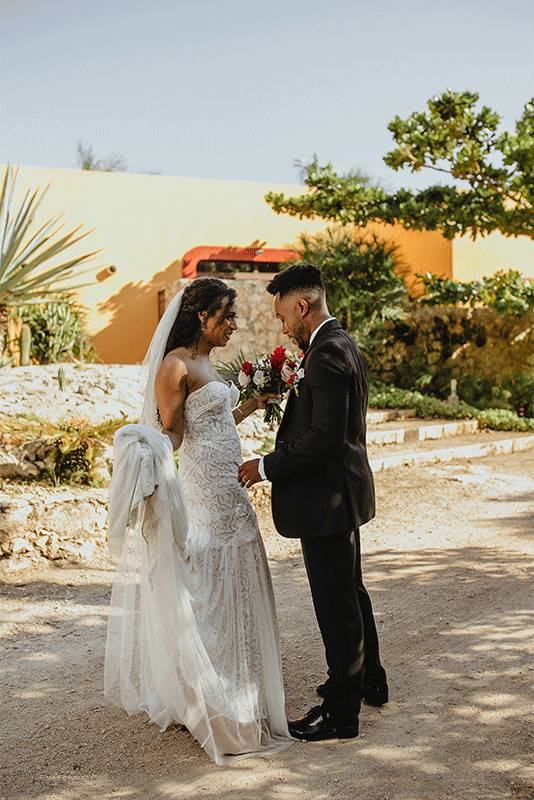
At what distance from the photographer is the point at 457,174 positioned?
1180 centimetres

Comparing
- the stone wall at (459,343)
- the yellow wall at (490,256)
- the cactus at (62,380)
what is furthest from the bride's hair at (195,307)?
the yellow wall at (490,256)

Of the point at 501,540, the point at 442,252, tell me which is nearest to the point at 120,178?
the point at 442,252

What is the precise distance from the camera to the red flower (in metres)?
3.40

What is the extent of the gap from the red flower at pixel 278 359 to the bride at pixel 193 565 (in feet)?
0.91

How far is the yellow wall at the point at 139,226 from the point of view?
14414mm

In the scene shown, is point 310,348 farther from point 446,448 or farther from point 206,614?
point 446,448

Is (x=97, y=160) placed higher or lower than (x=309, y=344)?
higher

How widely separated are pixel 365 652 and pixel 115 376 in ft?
22.7

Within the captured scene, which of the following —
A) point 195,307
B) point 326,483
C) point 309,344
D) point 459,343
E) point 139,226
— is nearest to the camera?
point 326,483

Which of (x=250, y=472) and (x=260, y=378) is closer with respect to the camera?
(x=250, y=472)

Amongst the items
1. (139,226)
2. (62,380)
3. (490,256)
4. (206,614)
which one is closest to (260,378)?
(206,614)

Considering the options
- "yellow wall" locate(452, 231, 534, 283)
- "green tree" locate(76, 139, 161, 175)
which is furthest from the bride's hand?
"green tree" locate(76, 139, 161, 175)

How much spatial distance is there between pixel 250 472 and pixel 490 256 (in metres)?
15.0

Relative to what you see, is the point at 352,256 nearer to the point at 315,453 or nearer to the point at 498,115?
the point at 498,115
